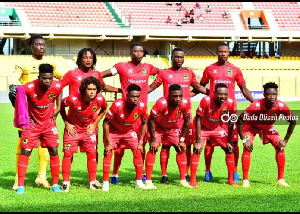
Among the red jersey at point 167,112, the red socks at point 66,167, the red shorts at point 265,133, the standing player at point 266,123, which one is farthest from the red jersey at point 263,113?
the red socks at point 66,167

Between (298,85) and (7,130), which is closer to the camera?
(7,130)

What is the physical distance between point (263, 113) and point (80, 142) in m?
2.84

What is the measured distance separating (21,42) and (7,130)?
75.0 feet

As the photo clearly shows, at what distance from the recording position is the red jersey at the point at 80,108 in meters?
8.37

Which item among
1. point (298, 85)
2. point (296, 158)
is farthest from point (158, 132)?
point (298, 85)

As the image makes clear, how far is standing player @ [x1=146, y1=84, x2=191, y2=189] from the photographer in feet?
28.6

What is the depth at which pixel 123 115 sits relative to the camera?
28.2 feet

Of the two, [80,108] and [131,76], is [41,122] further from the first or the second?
[131,76]

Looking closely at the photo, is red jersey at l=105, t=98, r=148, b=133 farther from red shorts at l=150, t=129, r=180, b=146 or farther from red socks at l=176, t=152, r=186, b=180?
red socks at l=176, t=152, r=186, b=180

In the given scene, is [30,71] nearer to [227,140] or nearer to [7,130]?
[227,140]

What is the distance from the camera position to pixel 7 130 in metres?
18.9

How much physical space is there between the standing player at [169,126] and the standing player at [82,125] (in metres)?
0.81

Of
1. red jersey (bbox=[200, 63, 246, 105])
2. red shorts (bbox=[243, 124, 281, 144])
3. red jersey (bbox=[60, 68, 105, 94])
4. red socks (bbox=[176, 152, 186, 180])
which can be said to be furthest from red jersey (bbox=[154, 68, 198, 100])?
red jersey (bbox=[60, 68, 105, 94])

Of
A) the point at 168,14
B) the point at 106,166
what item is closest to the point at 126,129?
the point at 106,166
